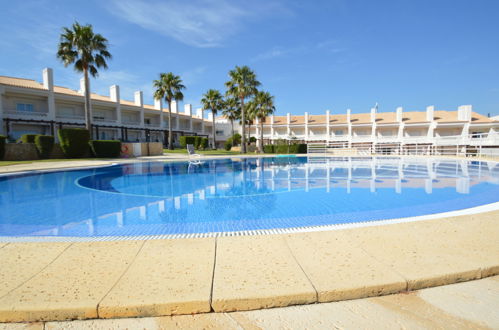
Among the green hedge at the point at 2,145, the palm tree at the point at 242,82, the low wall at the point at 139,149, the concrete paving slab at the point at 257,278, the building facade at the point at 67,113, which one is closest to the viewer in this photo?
the concrete paving slab at the point at 257,278

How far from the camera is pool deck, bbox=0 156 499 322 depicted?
87.0 inches

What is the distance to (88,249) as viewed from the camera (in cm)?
332

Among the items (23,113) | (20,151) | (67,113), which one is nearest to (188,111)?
(67,113)

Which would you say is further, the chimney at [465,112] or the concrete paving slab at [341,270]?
the chimney at [465,112]

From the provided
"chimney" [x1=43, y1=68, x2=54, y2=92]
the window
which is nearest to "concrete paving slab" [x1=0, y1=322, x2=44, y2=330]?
"chimney" [x1=43, y1=68, x2=54, y2=92]

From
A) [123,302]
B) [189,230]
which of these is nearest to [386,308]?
[123,302]

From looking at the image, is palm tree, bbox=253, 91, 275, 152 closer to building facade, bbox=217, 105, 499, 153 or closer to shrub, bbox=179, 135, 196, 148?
building facade, bbox=217, 105, 499, 153

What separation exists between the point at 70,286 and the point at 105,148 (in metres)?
26.9

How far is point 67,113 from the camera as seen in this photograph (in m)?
33.2

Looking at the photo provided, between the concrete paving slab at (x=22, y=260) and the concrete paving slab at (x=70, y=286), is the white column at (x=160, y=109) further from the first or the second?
the concrete paving slab at (x=70, y=286)

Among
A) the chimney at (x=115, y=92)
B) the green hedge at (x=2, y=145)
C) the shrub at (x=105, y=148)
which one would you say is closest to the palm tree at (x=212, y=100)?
the chimney at (x=115, y=92)

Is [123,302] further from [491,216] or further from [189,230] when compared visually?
[491,216]

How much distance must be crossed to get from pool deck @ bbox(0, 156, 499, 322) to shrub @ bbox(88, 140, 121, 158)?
24802 millimetres

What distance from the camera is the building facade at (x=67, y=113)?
27.6 m
